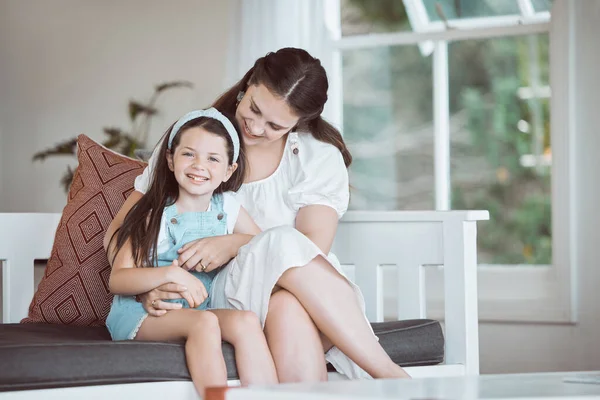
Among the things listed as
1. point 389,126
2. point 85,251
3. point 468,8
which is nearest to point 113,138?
point 389,126

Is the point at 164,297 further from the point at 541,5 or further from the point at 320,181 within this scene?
the point at 541,5

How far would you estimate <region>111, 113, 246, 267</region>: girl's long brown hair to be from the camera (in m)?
1.65

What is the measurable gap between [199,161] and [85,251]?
1.31 feet

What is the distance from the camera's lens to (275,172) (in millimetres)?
1944

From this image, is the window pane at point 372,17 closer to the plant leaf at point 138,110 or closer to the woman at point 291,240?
the plant leaf at point 138,110

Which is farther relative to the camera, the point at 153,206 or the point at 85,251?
the point at 85,251

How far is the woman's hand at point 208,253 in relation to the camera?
1671mm

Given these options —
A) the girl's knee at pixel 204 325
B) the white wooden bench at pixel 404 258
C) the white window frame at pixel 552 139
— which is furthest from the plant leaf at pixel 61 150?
the girl's knee at pixel 204 325

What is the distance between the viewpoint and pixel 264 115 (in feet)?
5.87

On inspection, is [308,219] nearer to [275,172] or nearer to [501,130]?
[275,172]

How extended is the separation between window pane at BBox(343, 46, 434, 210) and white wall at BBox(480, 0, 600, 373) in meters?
0.53

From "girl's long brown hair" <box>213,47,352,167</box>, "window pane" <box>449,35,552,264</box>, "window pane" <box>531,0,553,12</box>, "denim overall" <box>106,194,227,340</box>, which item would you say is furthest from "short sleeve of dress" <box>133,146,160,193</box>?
"window pane" <box>531,0,553,12</box>

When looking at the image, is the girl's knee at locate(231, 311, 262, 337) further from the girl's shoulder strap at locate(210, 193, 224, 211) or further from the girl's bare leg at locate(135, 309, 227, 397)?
the girl's shoulder strap at locate(210, 193, 224, 211)

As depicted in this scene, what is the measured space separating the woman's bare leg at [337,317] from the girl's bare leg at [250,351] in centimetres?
10
